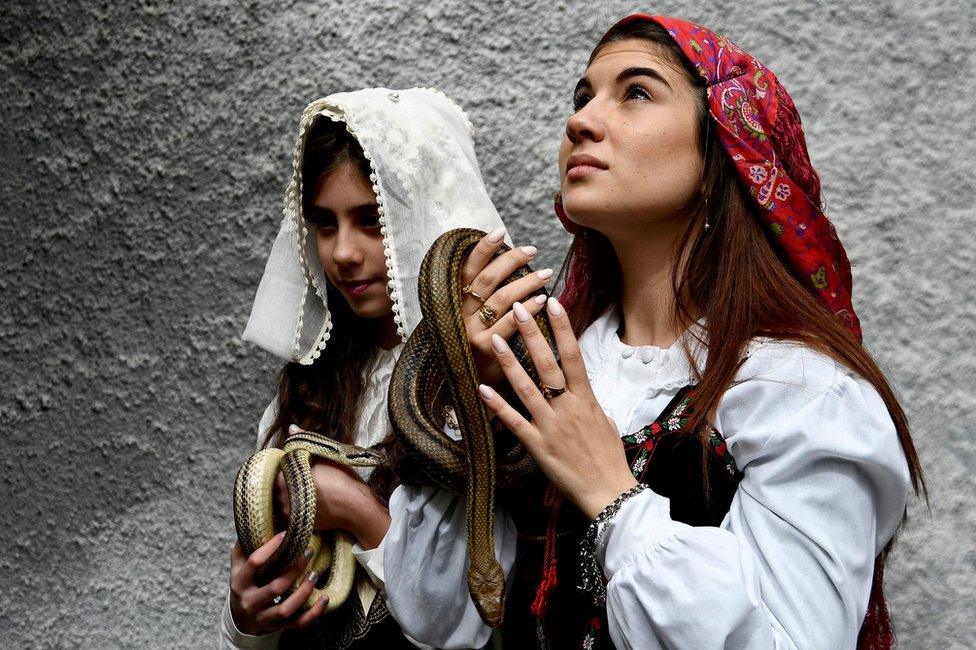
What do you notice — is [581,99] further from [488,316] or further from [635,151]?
[488,316]

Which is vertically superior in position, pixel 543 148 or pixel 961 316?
pixel 543 148

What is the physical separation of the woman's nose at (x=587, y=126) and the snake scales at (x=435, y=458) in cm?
22

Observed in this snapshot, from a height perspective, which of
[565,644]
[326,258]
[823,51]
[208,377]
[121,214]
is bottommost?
[208,377]

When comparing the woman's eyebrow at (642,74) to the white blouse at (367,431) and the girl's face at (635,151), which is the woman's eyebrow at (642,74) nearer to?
the girl's face at (635,151)

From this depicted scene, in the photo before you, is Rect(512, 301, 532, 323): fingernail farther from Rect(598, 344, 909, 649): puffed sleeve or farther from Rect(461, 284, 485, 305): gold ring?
Rect(598, 344, 909, 649): puffed sleeve

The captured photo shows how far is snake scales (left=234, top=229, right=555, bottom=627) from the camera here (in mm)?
1348

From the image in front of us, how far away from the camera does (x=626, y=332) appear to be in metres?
1.60

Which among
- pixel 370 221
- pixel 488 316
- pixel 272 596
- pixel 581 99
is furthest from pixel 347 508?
pixel 581 99

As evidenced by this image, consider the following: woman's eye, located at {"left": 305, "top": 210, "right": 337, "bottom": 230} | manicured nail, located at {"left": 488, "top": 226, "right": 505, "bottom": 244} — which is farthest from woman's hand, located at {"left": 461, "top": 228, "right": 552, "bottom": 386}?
woman's eye, located at {"left": 305, "top": 210, "right": 337, "bottom": 230}

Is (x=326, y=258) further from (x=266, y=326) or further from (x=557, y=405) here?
(x=557, y=405)

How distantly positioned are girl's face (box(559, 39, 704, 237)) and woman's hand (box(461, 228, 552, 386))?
0.13 meters

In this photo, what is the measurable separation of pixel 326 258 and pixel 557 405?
0.66m

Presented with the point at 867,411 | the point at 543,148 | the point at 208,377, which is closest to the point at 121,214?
the point at 208,377

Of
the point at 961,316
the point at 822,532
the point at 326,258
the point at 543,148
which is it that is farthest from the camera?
the point at 543,148
